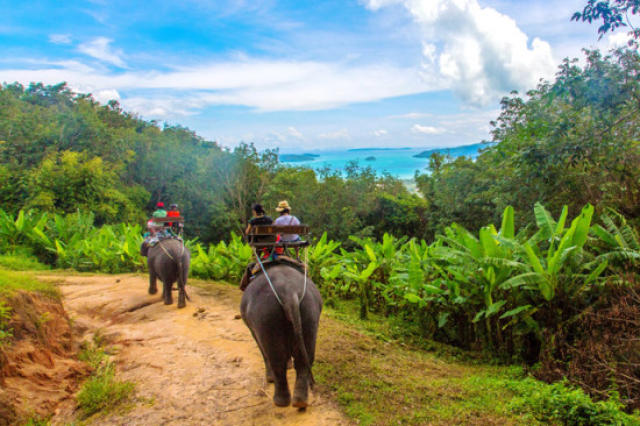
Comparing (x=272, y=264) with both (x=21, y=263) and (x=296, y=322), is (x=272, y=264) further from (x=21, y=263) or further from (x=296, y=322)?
(x=21, y=263)

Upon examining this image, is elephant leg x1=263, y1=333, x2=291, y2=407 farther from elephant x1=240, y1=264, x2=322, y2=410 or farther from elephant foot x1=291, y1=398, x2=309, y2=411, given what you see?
elephant foot x1=291, y1=398, x2=309, y2=411

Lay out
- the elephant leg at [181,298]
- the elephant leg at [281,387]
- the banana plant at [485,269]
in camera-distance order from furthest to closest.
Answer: the elephant leg at [181,298]
the banana plant at [485,269]
the elephant leg at [281,387]

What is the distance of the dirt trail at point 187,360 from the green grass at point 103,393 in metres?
0.12

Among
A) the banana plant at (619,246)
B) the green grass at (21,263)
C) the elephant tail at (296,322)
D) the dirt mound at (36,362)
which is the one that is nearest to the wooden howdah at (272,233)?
the elephant tail at (296,322)

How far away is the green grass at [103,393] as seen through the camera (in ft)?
12.1

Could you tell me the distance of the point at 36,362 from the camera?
393cm

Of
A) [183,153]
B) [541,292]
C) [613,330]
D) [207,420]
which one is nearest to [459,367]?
[541,292]

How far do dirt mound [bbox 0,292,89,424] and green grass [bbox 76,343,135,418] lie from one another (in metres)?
0.16

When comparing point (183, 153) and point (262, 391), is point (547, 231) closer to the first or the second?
point (262, 391)

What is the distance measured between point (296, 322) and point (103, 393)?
1.95 m

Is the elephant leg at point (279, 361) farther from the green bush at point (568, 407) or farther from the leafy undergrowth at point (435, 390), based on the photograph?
the green bush at point (568, 407)

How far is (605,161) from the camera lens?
931 cm

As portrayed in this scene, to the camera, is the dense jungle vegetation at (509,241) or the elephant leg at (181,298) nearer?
the dense jungle vegetation at (509,241)

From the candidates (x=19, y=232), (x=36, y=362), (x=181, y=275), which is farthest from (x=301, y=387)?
(x=19, y=232)
